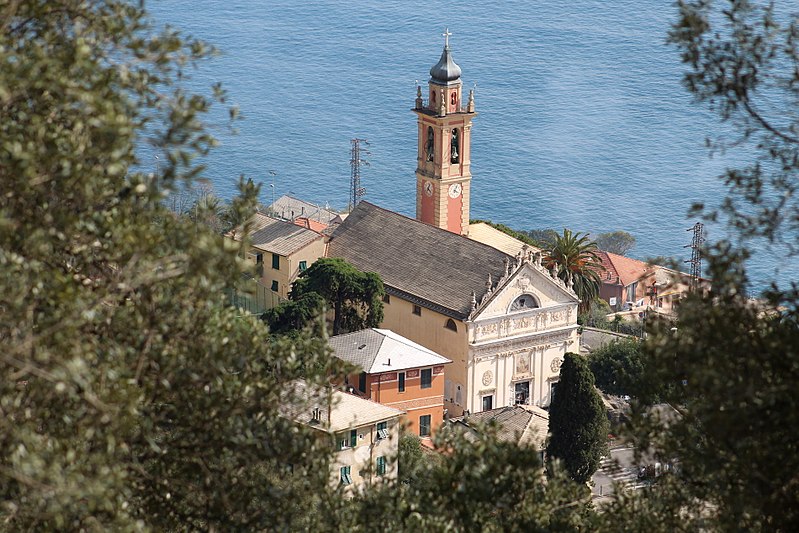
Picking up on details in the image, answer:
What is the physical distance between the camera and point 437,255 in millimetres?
49906

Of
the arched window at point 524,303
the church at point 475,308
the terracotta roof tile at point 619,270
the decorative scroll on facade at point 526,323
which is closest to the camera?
the church at point 475,308

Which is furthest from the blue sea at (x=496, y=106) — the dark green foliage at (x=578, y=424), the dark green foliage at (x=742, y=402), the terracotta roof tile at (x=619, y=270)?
the dark green foliage at (x=742, y=402)

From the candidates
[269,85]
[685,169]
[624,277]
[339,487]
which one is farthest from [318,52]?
[339,487]

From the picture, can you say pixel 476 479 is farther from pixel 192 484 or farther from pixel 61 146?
pixel 61 146

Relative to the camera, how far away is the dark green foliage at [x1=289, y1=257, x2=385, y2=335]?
156 ft

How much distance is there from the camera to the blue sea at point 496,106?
122 m

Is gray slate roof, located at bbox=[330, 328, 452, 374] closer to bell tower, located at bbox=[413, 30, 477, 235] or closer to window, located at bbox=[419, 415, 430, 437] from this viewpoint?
window, located at bbox=[419, 415, 430, 437]

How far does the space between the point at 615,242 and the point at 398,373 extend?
68.1 m

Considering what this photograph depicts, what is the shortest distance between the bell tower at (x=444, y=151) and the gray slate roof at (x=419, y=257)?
313 centimetres

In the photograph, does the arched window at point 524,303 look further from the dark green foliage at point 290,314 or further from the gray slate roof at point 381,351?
the dark green foliage at point 290,314

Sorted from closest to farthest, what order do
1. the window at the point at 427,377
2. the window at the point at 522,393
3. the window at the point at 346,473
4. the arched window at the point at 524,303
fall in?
the window at the point at 346,473 < the window at the point at 427,377 < the arched window at the point at 524,303 < the window at the point at 522,393

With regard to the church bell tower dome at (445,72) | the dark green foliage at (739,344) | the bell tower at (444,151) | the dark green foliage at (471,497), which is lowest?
the dark green foliage at (471,497)

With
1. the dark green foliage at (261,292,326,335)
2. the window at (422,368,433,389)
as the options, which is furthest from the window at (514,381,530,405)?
the dark green foliage at (261,292,326,335)

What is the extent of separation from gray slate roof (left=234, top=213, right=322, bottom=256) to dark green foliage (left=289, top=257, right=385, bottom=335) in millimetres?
3734
